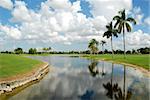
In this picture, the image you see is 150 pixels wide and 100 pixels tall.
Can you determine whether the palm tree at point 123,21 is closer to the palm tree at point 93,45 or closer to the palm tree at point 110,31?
the palm tree at point 110,31

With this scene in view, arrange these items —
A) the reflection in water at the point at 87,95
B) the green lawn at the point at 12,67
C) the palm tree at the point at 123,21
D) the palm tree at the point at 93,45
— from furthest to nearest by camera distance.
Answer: the palm tree at the point at 93,45 < the palm tree at the point at 123,21 < the green lawn at the point at 12,67 < the reflection in water at the point at 87,95

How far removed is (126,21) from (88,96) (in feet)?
211

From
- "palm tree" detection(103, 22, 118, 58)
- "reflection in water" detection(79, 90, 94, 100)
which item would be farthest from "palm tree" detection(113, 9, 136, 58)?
"reflection in water" detection(79, 90, 94, 100)

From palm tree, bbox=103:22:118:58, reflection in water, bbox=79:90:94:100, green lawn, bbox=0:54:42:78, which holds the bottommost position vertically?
reflection in water, bbox=79:90:94:100

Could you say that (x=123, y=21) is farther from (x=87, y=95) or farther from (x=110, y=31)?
(x=87, y=95)

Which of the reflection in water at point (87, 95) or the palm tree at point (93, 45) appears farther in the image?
the palm tree at point (93, 45)

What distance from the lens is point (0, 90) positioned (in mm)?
26328

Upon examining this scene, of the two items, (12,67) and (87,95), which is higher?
(12,67)

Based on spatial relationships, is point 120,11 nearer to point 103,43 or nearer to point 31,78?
point 31,78

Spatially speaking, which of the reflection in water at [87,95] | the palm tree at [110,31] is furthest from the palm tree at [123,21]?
the reflection in water at [87,95]

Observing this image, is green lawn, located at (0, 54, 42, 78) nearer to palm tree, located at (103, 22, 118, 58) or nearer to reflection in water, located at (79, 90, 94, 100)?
reflection in water, located at (79, 90, 94, 100)

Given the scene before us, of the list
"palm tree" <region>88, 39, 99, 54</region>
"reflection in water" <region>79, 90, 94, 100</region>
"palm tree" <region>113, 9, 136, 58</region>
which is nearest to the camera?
"reflection in water" <region>79, 90, 94, 100</region>

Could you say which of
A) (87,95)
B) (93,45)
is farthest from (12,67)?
(93,45)

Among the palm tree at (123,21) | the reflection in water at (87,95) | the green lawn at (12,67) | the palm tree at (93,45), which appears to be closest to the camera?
the reflection in water at (87,95)
